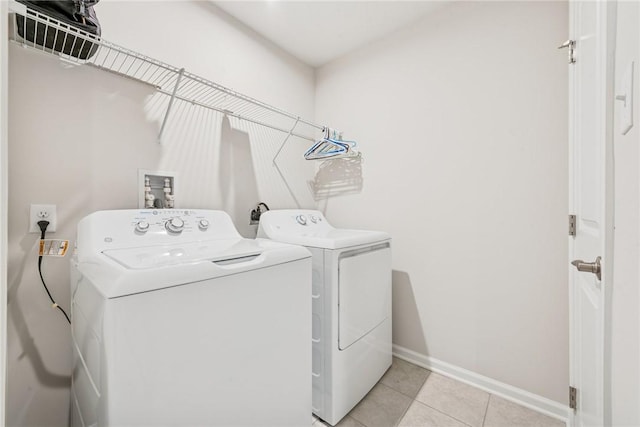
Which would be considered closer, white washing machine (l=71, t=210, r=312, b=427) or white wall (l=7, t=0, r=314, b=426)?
white washing machine (l=71, t=210, r=312, b=427)

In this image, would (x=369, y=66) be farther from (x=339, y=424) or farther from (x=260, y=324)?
(x=339, y=424)

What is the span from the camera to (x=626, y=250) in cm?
55

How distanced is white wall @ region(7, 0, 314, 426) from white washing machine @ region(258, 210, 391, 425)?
578mm

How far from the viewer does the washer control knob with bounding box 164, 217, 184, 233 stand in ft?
4.02

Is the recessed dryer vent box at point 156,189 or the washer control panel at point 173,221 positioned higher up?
the recessed dryer vent box at point 156,189

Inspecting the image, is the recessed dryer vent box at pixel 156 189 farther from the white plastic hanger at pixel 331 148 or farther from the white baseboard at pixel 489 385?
the white baseboard at pixel 489 385

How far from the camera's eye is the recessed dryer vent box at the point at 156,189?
4.59 feet

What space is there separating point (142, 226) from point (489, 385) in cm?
211

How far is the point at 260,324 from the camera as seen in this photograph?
950mm

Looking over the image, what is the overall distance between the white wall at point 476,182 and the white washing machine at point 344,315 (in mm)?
404

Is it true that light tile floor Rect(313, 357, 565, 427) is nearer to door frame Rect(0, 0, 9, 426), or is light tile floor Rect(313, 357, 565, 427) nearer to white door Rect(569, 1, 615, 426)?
white door Rect(569, 1, 615, 426)

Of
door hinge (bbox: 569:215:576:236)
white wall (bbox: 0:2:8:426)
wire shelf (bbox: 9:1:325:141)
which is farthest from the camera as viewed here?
door hinge (bbox: 569:215:576:236)

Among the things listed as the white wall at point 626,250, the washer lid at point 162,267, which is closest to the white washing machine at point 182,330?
the washer lid at point 162,267

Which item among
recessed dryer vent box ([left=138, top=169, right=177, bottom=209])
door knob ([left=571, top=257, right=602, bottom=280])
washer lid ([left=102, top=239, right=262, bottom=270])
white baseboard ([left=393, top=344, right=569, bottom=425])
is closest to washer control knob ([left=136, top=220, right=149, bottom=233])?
washer lid ([left=102, top=239, right=262, bottom=270])
